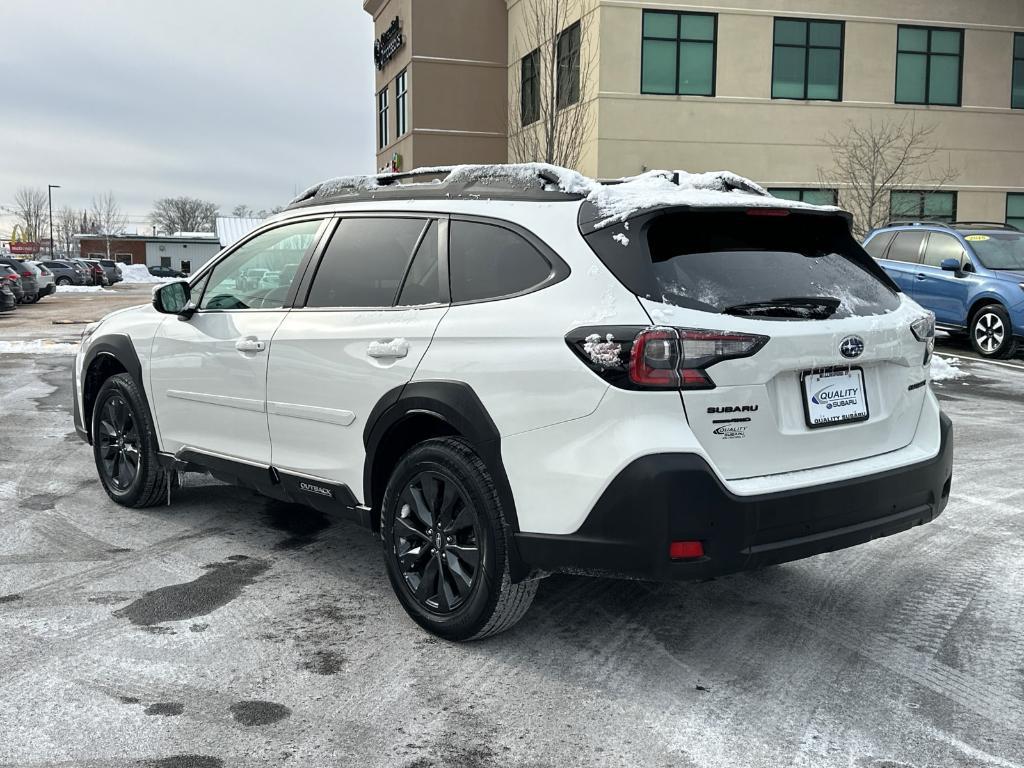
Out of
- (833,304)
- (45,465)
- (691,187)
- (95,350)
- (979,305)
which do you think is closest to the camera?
(833,304)

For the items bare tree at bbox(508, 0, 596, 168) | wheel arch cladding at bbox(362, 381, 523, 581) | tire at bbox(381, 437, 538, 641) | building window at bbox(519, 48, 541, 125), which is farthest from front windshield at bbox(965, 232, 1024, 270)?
building window at bbox(519, 48, 541, 125)

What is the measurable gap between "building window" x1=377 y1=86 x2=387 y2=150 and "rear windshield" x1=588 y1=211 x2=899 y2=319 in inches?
1415

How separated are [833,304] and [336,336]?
2.09 metres

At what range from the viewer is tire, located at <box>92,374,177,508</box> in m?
5.75

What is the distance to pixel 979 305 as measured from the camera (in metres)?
14.6

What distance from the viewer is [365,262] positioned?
14.7ft

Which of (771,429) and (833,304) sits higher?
(833,304)

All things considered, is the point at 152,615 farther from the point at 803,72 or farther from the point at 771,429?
the point at 803,72

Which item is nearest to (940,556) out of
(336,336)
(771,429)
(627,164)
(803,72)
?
(771,429)

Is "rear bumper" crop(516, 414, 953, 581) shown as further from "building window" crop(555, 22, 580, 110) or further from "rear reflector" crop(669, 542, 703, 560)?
"building window" crop(555, 22, 580, 110)

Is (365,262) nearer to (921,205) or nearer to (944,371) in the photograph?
(944,371)

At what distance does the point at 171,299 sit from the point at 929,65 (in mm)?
27877

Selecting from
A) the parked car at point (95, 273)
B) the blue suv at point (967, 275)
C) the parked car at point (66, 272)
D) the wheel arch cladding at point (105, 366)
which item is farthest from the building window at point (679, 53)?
the parked car at point (95, 273)

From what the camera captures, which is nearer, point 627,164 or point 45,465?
point 45,465
